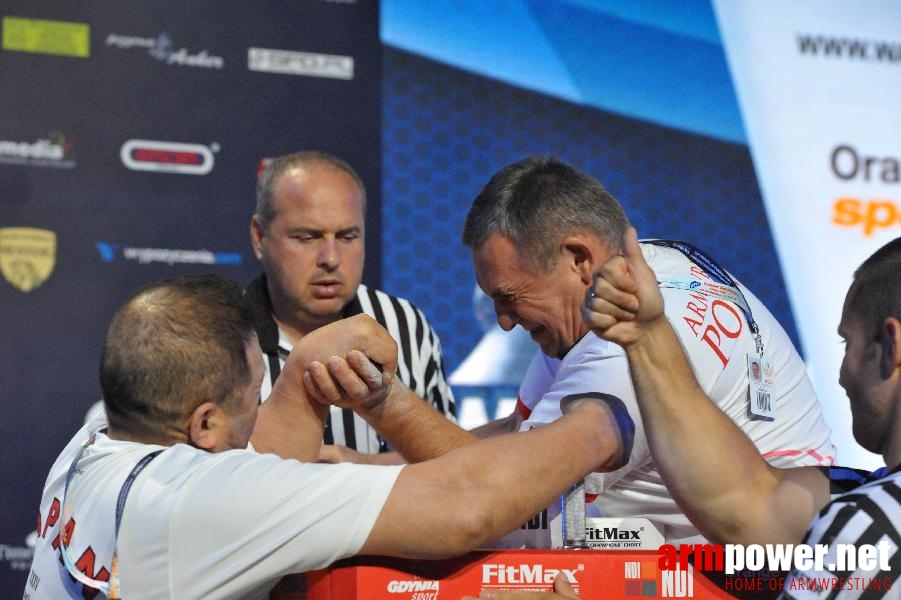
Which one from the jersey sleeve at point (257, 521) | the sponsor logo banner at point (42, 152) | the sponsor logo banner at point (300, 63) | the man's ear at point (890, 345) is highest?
the sponsor logo banner at point (300, 63)

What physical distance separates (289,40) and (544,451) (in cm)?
Result: 253

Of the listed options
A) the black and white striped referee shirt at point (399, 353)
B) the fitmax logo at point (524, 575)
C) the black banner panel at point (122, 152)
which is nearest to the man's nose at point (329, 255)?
the black and white striped referee shirt at point (399, 353)

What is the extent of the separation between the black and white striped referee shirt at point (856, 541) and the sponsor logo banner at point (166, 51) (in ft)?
8.91

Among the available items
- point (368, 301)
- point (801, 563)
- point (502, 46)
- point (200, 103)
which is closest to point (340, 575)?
point (801, 563)

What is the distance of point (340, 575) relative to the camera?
136 centimetres

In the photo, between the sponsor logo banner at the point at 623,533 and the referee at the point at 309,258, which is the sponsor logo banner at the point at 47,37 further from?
the sponsor logo banner at the point at 623,533

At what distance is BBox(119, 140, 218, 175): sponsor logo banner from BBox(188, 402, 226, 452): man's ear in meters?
2.08

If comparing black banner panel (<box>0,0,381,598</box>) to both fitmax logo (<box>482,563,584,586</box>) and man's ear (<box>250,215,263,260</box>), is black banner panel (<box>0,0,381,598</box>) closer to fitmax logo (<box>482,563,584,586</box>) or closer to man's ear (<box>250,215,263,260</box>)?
man's ear (<box>250,215,263,260</box>)

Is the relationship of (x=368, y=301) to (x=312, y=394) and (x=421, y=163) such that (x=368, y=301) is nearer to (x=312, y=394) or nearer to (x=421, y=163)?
(x=421, y=163)

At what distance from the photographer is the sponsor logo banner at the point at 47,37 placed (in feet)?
11.0

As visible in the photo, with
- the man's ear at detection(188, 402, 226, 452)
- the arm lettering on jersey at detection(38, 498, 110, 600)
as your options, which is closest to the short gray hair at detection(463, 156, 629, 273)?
the man's ear at detection(188, 402, 226, 452)

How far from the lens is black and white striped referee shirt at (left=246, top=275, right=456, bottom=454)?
9.58 ft

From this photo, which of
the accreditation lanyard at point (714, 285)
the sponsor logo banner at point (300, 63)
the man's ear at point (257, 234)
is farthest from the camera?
the sponsor logo banner at point (300, 63)

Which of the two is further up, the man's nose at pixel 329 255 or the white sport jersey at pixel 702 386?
→ the man's nose at pixel 329 255
